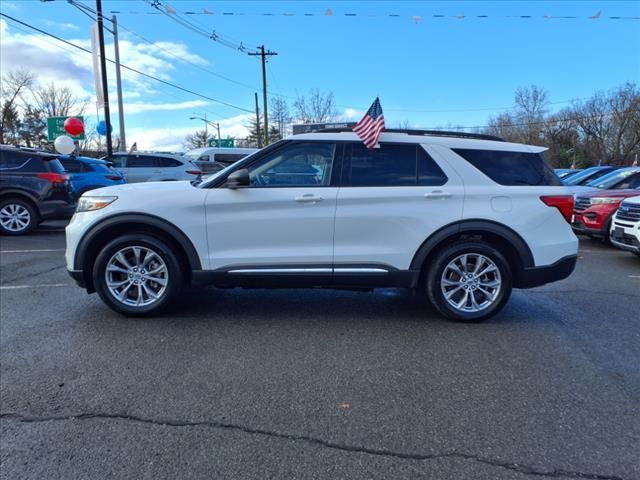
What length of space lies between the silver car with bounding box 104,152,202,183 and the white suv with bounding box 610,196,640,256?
12.4 m

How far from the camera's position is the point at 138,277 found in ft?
14.4

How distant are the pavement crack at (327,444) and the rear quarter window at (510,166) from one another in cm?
271

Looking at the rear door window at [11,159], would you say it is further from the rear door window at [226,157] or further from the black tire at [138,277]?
the rear door window at [226,157]

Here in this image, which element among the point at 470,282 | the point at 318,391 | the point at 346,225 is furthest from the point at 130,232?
the point at 470,282

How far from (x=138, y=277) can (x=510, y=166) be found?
377 cm

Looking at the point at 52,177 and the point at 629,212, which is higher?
the point at 52,177

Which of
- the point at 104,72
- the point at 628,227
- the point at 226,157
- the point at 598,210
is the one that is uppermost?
the point at 104,72

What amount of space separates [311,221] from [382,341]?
4.16 feet

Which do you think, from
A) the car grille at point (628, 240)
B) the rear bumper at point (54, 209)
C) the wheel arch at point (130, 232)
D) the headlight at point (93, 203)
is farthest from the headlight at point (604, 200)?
the rear bumper at point (54, 209)

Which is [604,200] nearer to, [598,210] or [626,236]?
[598,210]

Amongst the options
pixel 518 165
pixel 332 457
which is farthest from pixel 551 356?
pixel 332 457

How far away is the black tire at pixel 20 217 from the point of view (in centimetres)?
974

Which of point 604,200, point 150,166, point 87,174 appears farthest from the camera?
point 150,166

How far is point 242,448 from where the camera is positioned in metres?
2.49
